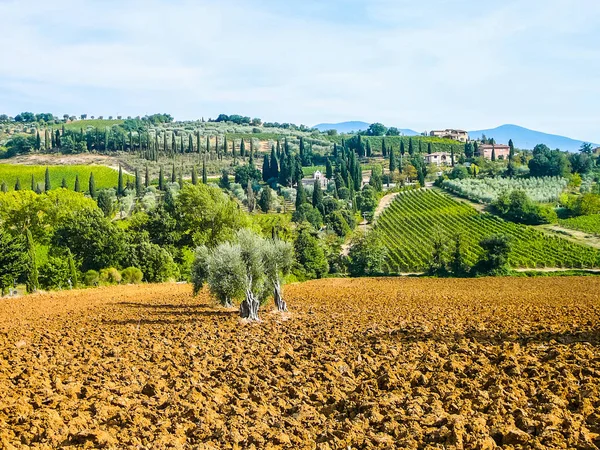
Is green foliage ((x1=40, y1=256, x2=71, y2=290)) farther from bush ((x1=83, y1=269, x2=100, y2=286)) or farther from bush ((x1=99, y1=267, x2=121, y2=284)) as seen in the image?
bush ((x1=99, y1=267, x2=121, y2=284))

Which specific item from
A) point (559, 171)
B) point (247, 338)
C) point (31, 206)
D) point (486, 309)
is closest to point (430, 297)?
point (486, 309)

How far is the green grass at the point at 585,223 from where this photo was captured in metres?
83.5

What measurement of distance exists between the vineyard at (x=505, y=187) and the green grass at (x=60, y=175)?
79.3 m

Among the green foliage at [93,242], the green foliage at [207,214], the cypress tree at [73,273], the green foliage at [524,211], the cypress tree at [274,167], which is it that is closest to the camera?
the cypress tree at [73,273]

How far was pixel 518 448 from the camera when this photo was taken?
8.02 metres

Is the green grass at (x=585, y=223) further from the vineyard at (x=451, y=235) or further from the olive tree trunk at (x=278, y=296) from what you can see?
the olive tree trunk at (x=278, y=296)

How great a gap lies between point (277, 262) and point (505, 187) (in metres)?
107

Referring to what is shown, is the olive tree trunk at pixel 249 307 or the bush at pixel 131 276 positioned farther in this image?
the bush at pixel 131 276

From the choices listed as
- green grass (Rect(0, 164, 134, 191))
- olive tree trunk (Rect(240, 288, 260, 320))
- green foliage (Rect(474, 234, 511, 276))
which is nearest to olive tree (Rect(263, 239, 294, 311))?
olive tree trunk (Rect(240, 288, 260, 320))

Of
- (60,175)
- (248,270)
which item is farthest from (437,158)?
(248,270)

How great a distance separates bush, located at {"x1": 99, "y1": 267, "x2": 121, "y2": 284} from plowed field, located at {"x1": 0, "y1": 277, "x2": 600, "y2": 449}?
25028 millimetres

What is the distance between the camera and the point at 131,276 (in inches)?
1967

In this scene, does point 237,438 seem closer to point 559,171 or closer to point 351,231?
point 351,231

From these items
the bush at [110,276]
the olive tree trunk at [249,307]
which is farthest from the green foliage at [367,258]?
the olive tree trunk at [249,307]
